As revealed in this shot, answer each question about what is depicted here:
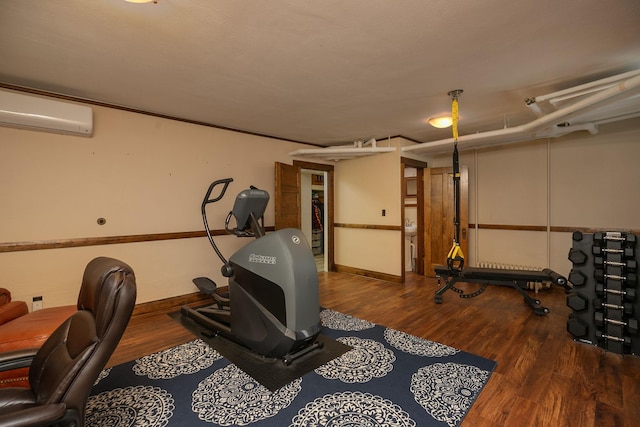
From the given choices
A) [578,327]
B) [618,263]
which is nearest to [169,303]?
[578,327]

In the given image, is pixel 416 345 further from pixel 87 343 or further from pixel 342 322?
pixel 87 343

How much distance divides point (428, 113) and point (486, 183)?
2.19 meters

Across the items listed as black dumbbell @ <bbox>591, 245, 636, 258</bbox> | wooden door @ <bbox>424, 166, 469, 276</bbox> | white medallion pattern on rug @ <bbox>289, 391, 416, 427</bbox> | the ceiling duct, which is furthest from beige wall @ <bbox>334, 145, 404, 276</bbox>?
white medallion pattern on rug @ <bbox>289, 391, 416, 427</bbox>

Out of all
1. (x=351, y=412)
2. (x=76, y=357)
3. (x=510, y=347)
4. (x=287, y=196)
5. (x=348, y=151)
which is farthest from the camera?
(x=348, y=151)

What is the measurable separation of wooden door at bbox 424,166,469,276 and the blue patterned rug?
2911mm

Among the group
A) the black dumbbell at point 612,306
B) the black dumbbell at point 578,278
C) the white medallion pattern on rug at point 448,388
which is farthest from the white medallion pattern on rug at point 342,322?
the black dumbbell at point 612,306

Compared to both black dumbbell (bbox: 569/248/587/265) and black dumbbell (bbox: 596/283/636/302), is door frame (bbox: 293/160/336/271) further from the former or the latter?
black dumbbell (bbox: 596/283/636/302)

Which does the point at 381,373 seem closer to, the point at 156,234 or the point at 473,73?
the point at 473,73

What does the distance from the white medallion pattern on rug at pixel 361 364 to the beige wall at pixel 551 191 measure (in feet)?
11.4

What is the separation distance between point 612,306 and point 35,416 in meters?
3.93

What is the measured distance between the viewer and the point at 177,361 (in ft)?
8.13

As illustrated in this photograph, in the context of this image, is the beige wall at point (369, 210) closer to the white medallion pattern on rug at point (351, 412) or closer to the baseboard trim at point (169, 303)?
the baseboard trim at point (169, 303)

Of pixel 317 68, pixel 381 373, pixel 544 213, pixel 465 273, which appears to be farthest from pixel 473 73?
pixel 544 213

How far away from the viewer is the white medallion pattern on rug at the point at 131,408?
176 cm
